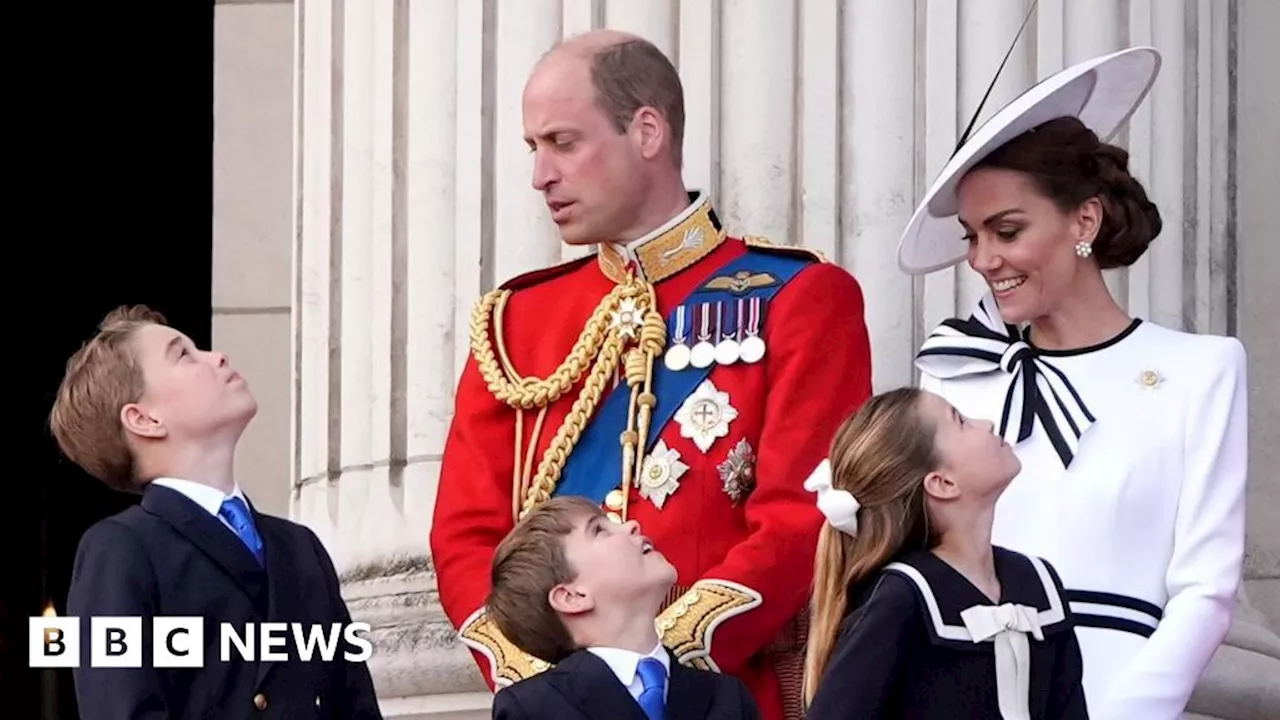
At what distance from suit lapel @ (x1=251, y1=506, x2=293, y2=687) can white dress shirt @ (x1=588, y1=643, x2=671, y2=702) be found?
0.47 metres

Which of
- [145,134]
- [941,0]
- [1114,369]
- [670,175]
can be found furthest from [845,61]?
[145,134]

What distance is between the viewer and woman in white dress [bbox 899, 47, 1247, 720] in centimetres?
551

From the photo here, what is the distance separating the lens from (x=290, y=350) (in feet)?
27.7

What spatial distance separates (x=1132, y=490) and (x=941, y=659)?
24.6 inches

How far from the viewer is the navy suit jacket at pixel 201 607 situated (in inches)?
203

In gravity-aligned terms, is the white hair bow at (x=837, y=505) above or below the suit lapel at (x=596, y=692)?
above

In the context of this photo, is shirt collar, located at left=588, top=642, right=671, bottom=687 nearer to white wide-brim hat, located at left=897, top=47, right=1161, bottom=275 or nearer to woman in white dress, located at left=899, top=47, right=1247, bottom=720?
woman in white dress, located at left=899, top=47, right=1247, bottom=720

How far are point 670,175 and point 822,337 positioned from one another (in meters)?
0.44

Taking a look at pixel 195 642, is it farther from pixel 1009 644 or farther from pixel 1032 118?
→ pixel 1032 118


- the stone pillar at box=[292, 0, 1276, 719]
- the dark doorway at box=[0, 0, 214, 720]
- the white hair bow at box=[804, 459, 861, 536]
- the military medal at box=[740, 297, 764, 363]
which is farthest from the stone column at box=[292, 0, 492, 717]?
the dark doorway at box=[0, 0, 214, 720]

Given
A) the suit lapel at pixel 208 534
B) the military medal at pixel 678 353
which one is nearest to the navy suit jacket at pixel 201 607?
the suit lapel at pixel 208 534

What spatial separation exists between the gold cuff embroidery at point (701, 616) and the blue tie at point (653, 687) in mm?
260

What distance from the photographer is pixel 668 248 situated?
6105 millimetres

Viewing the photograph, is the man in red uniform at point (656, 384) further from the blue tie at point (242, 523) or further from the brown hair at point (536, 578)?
the blue tie at point (242, 523)
